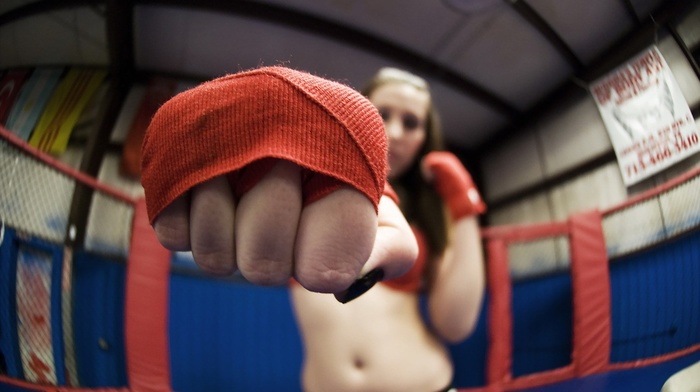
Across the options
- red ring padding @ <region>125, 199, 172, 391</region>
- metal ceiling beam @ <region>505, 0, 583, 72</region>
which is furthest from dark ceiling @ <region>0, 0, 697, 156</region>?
red ring padding @ <region>125, 199, 172, 391</region>

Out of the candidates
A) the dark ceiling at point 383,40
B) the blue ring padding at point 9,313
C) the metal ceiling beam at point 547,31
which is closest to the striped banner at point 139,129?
the dark ceiling at point 383,40

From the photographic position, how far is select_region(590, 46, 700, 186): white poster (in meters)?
0.29

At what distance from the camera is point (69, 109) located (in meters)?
0.27

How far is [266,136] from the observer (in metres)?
0.16

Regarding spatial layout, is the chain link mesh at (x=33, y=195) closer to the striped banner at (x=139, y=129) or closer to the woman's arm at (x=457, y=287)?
the striped banner at (x=139, y=129)

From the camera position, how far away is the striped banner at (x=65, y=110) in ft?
0.87

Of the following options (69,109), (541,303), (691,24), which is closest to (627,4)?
(691,24)

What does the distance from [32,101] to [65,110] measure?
3cm

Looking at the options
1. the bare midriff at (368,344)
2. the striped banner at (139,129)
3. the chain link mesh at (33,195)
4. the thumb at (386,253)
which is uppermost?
the striped banner at (139,129)

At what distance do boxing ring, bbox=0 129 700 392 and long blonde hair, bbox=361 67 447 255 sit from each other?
0.13 feet

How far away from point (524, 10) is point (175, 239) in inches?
10.0

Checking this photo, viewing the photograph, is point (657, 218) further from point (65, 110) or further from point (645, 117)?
point (65, 110)

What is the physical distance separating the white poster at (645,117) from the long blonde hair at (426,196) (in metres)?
0.11

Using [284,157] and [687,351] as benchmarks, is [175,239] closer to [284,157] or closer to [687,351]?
[284,157]
